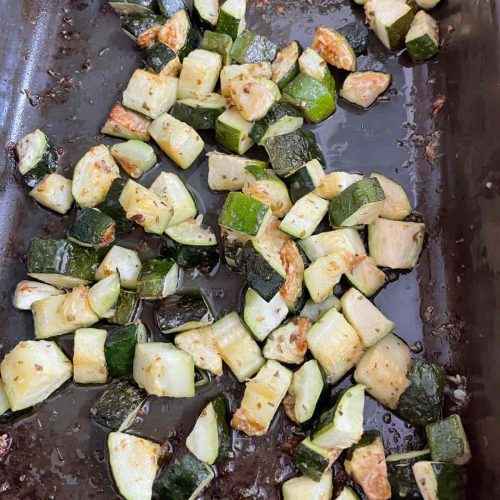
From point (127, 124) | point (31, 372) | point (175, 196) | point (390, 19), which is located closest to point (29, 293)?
point (31, 372)

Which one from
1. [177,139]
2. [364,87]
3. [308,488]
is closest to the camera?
[308,488]

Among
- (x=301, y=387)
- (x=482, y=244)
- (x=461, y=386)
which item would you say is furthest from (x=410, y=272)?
(x=301, y=387)

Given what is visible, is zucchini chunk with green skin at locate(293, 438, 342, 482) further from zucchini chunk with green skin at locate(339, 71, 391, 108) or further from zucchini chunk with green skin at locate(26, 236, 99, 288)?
zucchini chunk with green skin at locate(339, 71, 391, 108)

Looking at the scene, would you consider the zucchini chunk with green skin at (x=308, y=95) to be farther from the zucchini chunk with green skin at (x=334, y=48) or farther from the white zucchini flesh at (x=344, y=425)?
the white zucchini flesh at (x=344, y=425)

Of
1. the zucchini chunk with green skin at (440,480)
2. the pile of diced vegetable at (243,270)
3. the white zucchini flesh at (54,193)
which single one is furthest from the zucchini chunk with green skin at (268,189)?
the zucchini chunk with green skin at (440,480)

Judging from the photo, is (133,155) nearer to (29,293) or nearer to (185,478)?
(29,293)

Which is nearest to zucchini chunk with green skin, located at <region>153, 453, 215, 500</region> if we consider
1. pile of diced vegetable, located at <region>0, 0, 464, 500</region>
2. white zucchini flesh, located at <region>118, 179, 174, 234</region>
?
pile of diced vegetable, located at <region>0, 0, 464, 500</region>
